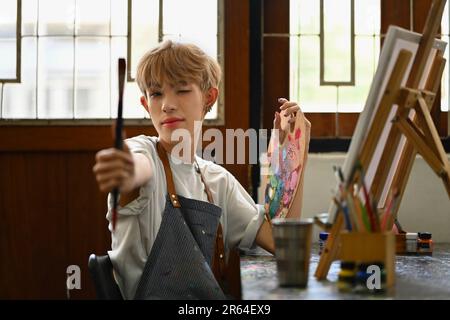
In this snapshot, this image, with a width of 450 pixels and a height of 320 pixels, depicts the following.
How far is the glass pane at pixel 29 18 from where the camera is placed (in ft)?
8.47

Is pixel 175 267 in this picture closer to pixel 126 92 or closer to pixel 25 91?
pixel 126 92

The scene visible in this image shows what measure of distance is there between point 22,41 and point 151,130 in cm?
59

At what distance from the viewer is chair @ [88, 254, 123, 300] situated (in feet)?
5.64

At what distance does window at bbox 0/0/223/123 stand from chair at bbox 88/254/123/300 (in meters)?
0.94

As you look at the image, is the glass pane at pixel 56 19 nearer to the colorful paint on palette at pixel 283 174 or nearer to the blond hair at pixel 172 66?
the blond hair at pixel 172 66

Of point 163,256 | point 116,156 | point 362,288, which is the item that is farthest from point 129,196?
point 362,288

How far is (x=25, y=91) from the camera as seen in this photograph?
8.48 ft

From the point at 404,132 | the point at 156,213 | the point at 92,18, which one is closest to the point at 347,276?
the point at 404,132

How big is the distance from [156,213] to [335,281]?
0.55 metres

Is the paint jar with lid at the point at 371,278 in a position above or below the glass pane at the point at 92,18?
below

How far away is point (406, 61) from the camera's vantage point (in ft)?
4.72

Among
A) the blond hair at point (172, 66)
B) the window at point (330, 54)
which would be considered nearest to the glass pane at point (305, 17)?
the window at point (330, 54)

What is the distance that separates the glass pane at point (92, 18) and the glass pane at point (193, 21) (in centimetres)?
23
